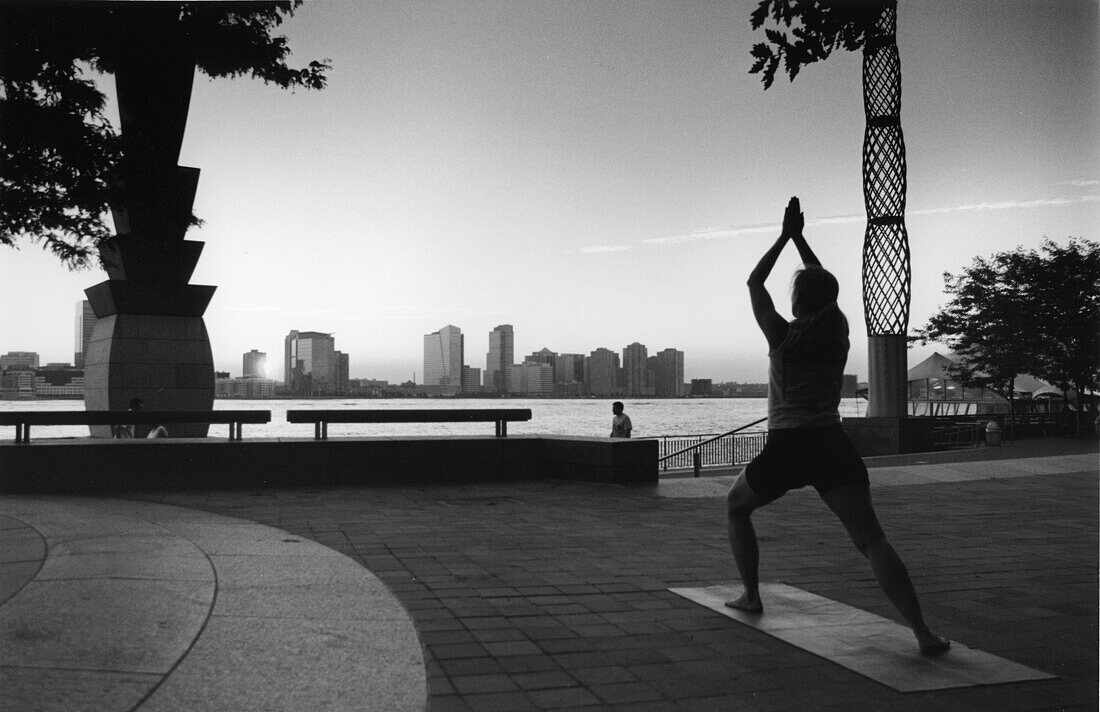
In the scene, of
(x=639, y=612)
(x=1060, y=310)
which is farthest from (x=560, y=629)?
(x=1060, y=310)

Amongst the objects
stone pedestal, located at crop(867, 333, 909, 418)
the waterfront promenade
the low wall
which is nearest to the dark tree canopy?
the low wall

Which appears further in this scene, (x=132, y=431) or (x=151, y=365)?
(x=151, y=365)

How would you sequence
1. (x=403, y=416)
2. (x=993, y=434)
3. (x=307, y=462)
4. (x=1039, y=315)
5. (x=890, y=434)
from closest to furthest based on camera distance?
1. (x=307, y=462)
2. (x=403, y=416)
3. (x=890, y=434)
4. (x=993, y=434)
5. (x=1039, y=315)

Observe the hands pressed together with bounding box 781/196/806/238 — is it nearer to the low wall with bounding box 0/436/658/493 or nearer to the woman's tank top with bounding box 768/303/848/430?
the woman's tank top with bounding box 768/303/848/430

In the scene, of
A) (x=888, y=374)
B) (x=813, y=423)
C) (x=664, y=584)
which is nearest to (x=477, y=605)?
(x=664, y=584)

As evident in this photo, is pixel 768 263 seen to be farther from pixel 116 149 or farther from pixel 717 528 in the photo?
pixel 116 149

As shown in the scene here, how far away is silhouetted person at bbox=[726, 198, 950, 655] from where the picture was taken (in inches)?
158

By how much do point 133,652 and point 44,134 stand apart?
698 centimetres

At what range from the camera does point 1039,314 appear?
27844 mm

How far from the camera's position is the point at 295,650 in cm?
389

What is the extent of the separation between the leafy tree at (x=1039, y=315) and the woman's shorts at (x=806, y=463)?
27.3 metres

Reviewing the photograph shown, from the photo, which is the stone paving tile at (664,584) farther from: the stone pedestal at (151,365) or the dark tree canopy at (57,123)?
the stone pedestal at (151,365)

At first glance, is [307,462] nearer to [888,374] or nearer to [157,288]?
[157,288]

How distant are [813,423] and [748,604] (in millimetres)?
1204
